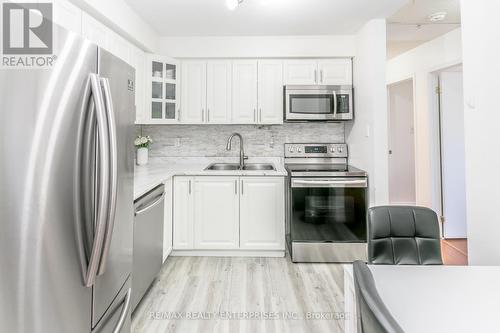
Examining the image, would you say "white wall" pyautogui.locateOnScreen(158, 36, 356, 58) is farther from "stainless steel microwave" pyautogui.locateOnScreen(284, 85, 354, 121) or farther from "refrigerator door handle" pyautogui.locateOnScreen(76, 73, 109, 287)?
"refrigerator door handle" pyautogui.locateOnScreen(76, 73, 109, 287)

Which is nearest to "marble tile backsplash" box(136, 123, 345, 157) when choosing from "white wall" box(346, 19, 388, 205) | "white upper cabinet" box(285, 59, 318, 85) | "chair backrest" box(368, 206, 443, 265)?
"white upper cabinet" box(285, 59, 318, 85)

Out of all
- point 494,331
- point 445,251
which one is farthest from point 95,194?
point 445,251

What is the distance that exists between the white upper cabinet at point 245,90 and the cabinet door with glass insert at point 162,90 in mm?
695

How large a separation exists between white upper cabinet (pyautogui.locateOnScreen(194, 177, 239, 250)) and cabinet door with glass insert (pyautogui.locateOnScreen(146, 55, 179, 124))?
881 mm

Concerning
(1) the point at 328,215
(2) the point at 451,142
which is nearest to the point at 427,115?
(2) the point at 451,142

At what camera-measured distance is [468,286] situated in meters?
0.94

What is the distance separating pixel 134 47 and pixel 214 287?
2.44 m

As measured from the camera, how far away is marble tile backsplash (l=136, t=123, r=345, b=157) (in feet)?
12.1

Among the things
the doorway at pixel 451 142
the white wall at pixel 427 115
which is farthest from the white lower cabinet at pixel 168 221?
the doorway at pixel 451 142

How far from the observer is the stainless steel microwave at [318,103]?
327 cm

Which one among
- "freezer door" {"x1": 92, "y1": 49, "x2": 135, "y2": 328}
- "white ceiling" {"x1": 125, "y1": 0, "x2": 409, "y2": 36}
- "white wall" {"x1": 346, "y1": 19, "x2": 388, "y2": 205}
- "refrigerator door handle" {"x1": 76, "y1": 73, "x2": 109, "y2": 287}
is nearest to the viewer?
"refrigerator door handle" {"x1": 76, "y1": 73, "x2": 109, "y2": 287}

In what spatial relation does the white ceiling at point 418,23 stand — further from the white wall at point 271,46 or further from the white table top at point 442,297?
the white table top at point 442,297

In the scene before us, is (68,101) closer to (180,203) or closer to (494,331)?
(494,331)

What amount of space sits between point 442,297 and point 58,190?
3.96 feet
